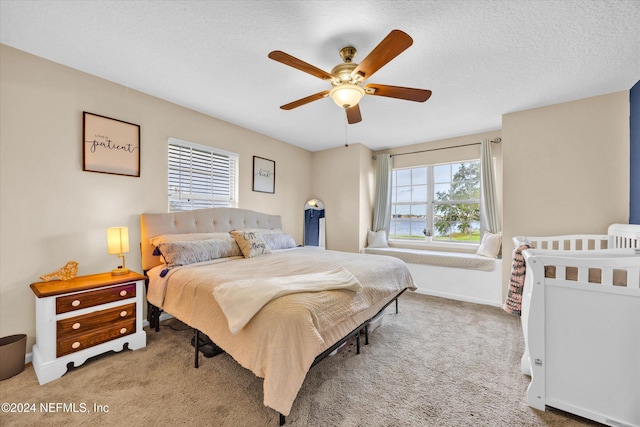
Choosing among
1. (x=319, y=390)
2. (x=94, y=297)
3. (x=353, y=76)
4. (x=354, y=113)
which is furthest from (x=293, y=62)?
(x=94, y=297)

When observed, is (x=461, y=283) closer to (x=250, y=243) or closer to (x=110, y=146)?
(x=250, y=243)

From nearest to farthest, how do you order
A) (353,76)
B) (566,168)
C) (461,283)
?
(353,76), (566,168), (461,283)

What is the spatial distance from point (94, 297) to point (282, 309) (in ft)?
5.82

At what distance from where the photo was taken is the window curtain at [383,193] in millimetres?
4961

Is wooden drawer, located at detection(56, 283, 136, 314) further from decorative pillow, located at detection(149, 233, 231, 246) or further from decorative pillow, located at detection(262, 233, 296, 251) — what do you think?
decorative pillow, located at detection(262, 233, 296, 251)

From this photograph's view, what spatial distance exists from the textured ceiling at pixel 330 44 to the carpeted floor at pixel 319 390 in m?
2.59

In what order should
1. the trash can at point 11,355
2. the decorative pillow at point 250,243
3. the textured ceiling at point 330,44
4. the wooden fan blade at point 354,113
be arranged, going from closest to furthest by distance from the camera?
the textured ceiling at point 330,44 → the trash can at point 11,355 → the wooden fan blade at point 354,113 → the decorative pillow at point 250,243

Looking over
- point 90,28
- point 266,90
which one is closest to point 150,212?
point 90,28

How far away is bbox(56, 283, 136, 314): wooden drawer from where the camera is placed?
1.97 meters

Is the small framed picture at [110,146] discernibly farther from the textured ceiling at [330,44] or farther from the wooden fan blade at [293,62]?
the wooden fan blade at [293,62]

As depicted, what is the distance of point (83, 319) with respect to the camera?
207 centimetres

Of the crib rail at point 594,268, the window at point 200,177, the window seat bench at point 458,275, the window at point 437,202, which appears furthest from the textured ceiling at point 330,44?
the window seat bench at point 458,275

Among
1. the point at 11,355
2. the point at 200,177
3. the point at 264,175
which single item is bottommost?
the point at 11,355

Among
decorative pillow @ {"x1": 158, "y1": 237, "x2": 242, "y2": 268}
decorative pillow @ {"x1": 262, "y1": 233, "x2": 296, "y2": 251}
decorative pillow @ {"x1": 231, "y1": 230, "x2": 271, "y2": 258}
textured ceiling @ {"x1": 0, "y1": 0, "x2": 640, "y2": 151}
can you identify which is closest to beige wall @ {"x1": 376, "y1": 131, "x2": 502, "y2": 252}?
textured ceiling @ {"x1": 0, "y1": 0, "x2": 640, "y2": 151}
